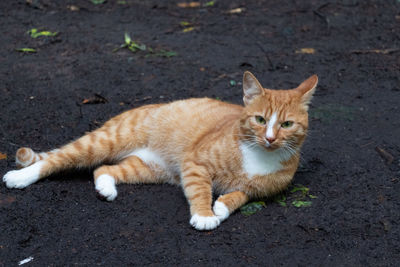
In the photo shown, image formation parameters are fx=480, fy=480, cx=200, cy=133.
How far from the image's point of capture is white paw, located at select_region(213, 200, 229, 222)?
3.89 metres

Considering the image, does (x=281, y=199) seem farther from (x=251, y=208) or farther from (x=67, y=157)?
(x=67, y=157)

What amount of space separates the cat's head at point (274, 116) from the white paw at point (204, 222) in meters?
0.71

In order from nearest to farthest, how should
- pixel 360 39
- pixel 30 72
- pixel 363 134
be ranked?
pixel 363 134 → pixel 30 72 → pixel 360 39

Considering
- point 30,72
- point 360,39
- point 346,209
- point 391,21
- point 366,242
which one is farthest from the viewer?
point 391,21

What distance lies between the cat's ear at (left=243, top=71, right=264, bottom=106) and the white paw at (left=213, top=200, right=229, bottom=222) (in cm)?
89

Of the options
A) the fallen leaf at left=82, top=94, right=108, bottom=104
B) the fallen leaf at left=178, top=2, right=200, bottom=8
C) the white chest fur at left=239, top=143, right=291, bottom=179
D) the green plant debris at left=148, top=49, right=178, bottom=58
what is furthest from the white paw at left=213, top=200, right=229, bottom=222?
the fallen leaf at left=178, top=2, right=200, bottom=8

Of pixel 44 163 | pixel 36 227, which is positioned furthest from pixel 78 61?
pixel 36 227

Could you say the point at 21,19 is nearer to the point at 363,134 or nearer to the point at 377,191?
the point at 363,134

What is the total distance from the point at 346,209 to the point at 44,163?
270 cm

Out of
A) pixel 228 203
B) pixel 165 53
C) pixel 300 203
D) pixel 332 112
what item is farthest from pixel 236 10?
pixel 228 203

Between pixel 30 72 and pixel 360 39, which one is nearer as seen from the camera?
pixel 30 72

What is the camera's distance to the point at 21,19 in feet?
27.6

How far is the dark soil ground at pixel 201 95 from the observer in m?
3.61

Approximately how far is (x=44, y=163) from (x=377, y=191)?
302cm
